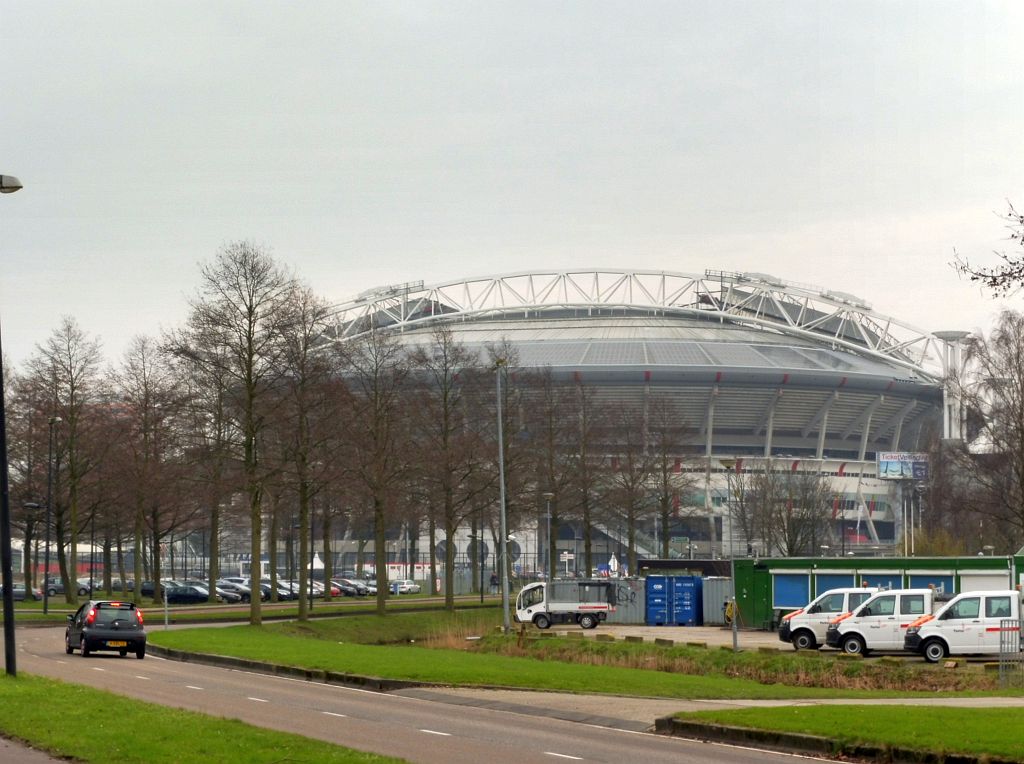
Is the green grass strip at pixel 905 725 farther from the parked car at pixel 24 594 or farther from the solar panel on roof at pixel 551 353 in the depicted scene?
the solar panel on roof at pixel 551 353

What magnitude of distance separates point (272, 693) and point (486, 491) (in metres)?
36.7

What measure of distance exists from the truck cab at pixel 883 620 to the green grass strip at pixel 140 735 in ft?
74.8

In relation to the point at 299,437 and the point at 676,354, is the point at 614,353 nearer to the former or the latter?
the point at 676,354

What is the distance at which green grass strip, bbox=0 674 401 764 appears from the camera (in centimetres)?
1571

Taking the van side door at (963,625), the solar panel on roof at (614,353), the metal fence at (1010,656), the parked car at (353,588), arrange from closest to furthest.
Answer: the metal fence at (1010,656)
the van side door at (963,625)
the parked car at (353,588)
the solar panel on roof at (614,353)

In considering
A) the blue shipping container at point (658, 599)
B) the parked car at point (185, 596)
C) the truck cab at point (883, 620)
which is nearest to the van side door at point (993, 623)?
the truck cab at point (883, 620)

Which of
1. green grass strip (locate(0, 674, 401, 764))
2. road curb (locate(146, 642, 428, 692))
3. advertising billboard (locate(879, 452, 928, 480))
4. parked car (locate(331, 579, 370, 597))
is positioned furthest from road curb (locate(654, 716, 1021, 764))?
advertising billboard (locate(879, 452, 928, 480))

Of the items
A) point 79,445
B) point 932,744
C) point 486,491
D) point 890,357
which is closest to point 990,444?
point 486,491

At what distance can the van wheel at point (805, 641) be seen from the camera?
41.7 meters

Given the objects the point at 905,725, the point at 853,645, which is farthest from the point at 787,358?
the point at 905,725

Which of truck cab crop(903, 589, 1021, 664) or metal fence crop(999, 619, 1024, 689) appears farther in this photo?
truck cab crop(903, 589, 1021, 664)

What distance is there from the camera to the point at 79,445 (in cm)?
6625

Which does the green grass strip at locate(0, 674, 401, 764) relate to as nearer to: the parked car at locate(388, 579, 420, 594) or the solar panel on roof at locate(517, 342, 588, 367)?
the parked car at locate(388, 579, 420, 594)

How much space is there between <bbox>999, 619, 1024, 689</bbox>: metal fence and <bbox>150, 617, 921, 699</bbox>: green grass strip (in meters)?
2.94
